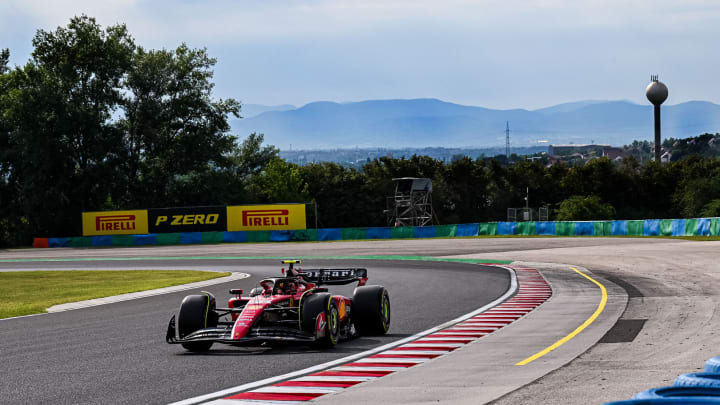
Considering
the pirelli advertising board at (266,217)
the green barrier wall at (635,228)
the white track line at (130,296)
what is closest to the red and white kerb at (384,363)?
the white track line at (130,296)

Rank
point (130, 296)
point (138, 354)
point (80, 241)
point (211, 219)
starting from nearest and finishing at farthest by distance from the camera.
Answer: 1. point (138, 354)
2. point (130, 296)
3. point (211, 219)
4. point (80, 241)

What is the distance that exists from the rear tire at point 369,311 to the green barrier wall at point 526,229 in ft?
160

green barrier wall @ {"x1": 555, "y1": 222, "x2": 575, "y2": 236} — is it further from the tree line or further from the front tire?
the front tire

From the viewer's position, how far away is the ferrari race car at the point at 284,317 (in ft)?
41.5

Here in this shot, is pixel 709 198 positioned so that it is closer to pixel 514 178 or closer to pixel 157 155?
pixel 514 178

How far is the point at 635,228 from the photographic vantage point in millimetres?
55469

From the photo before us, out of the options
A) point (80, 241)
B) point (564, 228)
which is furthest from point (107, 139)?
point (564, 228)

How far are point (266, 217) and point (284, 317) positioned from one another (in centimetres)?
5470

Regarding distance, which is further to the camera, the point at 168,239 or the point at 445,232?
the point at 168,239

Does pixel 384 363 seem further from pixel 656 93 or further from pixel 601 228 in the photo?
pixel 656 93

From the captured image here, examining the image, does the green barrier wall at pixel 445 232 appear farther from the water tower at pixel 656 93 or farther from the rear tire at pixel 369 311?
the water tower at pixel 656 93

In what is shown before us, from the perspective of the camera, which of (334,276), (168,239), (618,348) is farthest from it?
(168,239)

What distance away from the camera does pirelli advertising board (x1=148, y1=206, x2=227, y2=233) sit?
227 ft

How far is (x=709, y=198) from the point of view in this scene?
322 feet
